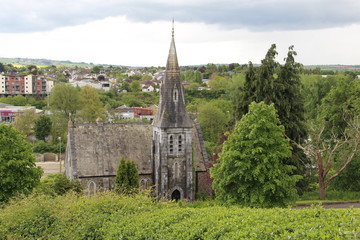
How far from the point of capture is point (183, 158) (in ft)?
122

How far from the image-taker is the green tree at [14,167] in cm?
2894

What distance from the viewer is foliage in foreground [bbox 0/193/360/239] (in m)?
14.5

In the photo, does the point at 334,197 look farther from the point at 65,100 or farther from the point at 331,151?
the point at 65,100

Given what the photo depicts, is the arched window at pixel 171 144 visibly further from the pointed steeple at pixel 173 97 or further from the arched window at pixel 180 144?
the pointed steeple at pixel 173 97

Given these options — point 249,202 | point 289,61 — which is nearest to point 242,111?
point 289,61

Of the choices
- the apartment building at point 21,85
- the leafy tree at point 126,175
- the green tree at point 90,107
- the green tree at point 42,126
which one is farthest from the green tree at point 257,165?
the apartment building at point 21,85

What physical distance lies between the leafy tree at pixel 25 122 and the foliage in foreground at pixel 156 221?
5392 cm

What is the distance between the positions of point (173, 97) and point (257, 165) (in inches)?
501

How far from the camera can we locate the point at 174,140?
36906mm

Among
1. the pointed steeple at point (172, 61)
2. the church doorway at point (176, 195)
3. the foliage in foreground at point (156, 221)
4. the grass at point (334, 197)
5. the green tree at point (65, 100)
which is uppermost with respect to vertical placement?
the pointed steeple at point (172, 61)

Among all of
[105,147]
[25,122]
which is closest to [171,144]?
[105,147]

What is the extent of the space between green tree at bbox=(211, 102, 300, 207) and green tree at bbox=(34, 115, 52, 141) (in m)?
51.7

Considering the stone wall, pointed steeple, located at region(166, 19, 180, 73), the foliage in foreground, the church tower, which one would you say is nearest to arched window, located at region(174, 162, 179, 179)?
the church tower

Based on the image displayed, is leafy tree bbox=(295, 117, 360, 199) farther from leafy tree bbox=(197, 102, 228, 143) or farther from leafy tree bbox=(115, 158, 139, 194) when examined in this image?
leafy tree bbox=(197, 102, 228, 143)
